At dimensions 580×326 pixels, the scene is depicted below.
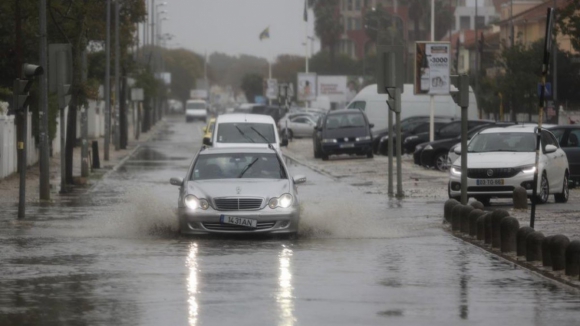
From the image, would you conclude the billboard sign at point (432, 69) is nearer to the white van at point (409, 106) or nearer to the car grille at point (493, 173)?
the white van at point (409, 106)

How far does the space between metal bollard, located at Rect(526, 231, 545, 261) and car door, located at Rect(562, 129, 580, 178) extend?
1689 centimetres

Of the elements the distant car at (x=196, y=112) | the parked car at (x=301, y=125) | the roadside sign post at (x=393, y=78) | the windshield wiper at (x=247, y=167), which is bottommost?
the distant car at (x=196, y=112)

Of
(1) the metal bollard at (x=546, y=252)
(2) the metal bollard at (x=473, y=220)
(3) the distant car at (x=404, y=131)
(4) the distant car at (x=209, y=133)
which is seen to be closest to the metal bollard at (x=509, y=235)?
(1) the metal bollard at (x=546, y=252)

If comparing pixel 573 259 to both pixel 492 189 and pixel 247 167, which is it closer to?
pixel 247 167

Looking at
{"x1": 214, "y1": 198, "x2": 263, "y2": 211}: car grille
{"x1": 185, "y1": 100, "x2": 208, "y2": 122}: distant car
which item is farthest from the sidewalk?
{"x1": 185, "y1": 100, "x2": 208, "y2": 122}: distant car

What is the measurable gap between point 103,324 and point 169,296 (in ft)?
5.75

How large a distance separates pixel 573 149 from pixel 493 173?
7.01 meters

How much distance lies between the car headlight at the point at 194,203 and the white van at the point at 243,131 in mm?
15149

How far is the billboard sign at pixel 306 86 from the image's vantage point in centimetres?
10706

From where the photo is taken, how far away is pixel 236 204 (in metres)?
18.5

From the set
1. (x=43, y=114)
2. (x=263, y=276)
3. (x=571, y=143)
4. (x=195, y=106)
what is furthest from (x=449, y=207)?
(x=195, y=106)

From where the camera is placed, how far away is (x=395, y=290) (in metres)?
13.3

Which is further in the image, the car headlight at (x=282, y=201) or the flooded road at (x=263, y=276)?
the car headlight at (x=282, y=201)

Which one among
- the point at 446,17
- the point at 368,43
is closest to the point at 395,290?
the point at 446,17
